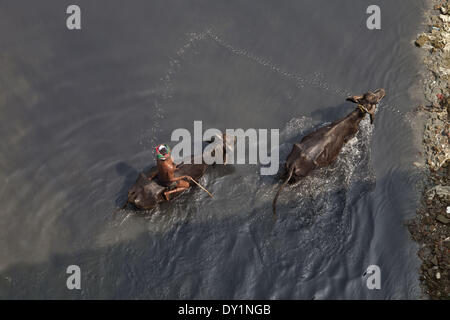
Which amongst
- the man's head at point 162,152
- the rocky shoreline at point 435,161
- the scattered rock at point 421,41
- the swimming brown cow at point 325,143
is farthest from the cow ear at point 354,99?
the man's head at point 162,152

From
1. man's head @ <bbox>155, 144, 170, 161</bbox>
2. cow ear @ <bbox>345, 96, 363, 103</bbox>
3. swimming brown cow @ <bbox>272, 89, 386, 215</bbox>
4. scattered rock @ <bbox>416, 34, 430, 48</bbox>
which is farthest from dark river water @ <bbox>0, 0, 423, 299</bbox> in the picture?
man's head @ <bbox>155, 144, 170, 161</bbox>

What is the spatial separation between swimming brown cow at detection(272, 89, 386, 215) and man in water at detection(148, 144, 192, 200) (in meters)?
2.33

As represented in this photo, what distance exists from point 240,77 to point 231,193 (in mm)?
3803

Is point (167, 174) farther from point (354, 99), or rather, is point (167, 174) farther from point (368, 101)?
point (368, 101)

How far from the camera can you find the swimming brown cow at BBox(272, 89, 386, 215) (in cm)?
1009

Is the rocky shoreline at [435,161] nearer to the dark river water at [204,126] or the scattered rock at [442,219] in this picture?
the scattered rock at [442,219]

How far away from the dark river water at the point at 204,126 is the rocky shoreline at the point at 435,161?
31 centimetres

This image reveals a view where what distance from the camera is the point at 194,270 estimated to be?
367 inches

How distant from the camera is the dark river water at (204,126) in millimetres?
9359

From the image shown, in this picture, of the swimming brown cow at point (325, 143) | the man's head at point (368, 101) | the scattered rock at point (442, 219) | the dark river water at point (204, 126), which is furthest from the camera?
the man's head at point (368, 101)

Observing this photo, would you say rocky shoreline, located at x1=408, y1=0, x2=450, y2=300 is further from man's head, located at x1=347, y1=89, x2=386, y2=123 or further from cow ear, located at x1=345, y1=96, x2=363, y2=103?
cow ear, located at x1=345, y1=96, x2=363, y2=103

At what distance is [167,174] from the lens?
9.53 metres

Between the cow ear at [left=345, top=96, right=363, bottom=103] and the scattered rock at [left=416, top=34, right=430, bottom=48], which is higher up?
the scattered rock at [left=416, top=34, right=430, bottom=48]

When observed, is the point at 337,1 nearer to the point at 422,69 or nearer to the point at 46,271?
the point at 422,69
